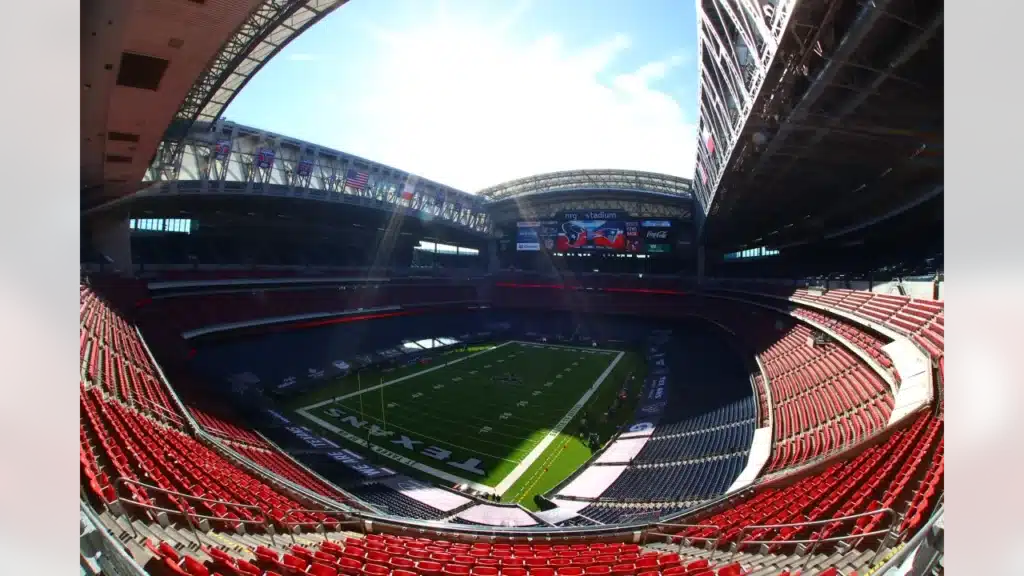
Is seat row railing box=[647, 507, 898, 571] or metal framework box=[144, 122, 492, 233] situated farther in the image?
metal framework box=[144, 122, 492, 233]

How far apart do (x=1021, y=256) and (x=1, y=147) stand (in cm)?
392

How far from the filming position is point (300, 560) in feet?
22.3

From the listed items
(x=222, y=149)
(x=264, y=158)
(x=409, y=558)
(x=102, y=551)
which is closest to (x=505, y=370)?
(x=264, y=158)

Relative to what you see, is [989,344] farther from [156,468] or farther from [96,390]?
[96,390]

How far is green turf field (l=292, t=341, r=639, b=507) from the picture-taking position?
1944 cm

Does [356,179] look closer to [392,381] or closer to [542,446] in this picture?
[392,381]

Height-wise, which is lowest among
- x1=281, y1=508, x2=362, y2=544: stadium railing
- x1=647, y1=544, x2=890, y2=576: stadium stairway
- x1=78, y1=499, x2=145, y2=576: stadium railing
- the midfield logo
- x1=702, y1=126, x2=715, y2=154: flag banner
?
the midfield logo

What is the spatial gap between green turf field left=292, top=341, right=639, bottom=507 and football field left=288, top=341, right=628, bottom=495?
0.17 feet

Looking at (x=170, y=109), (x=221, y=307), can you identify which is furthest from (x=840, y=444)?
(x=221, y=307)

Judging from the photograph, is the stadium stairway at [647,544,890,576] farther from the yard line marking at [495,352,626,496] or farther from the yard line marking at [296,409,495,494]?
the yard line marking at [296,409,495,494]

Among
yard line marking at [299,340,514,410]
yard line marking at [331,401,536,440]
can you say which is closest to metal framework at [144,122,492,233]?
yard line marking at [299,340,514,410]

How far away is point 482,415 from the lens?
2534 cm

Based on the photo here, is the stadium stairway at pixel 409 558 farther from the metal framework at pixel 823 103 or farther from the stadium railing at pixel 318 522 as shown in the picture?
the metal framework at pixel 823 103

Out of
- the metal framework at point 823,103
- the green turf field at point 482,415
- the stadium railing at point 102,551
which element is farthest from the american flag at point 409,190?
the stadium railing at point 102,551
